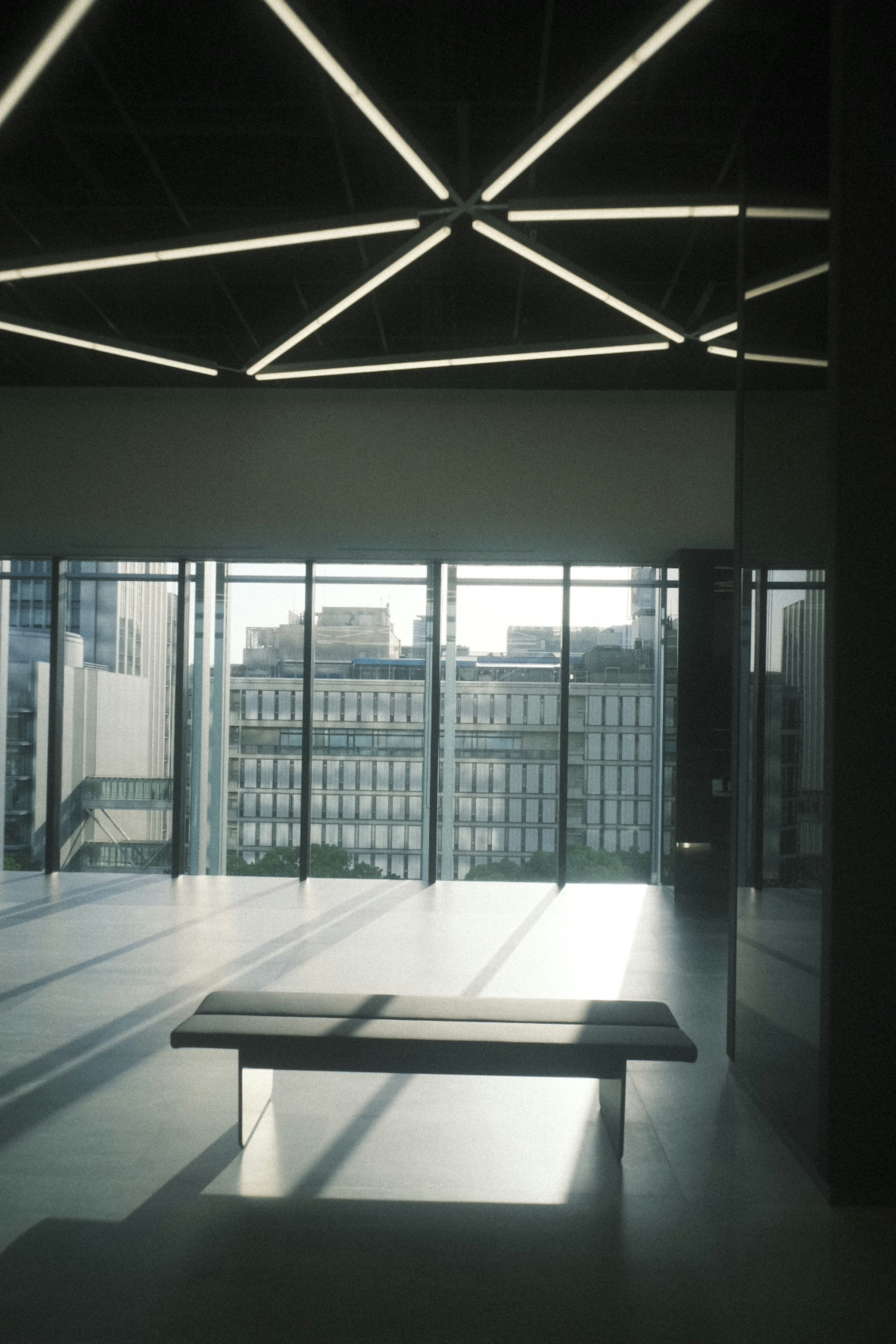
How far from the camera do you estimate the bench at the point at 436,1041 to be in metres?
3.73

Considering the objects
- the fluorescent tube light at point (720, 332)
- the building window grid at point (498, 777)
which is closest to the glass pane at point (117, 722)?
the building window grid at point (498, 777)

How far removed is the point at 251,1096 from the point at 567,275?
5332 millimetres

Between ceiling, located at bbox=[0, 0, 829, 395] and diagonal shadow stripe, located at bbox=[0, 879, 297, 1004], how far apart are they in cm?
497

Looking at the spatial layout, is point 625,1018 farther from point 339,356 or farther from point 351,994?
point 339,356

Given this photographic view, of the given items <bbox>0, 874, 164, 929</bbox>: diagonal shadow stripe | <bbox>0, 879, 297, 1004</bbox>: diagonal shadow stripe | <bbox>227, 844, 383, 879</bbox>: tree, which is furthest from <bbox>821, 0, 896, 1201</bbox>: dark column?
<bbox>227, 844, 383, 879</bbox>: tree

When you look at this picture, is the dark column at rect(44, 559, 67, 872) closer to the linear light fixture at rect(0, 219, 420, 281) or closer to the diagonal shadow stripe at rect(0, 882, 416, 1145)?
the diagonal shadow stripe at rect(0, 882, 416, 1145)

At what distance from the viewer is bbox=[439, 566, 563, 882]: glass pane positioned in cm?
1067

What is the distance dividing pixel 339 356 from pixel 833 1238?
7.62 metres

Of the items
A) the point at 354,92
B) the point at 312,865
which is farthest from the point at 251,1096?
the point at 312,865

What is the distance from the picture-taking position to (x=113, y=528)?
31.3 feet

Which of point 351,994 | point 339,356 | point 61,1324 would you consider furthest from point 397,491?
point 61,1324

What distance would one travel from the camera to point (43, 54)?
418 centimetres

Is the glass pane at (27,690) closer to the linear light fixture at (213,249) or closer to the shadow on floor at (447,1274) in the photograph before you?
the linear light fixture at (213,249)

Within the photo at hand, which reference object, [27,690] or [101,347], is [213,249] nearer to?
[101,347]
